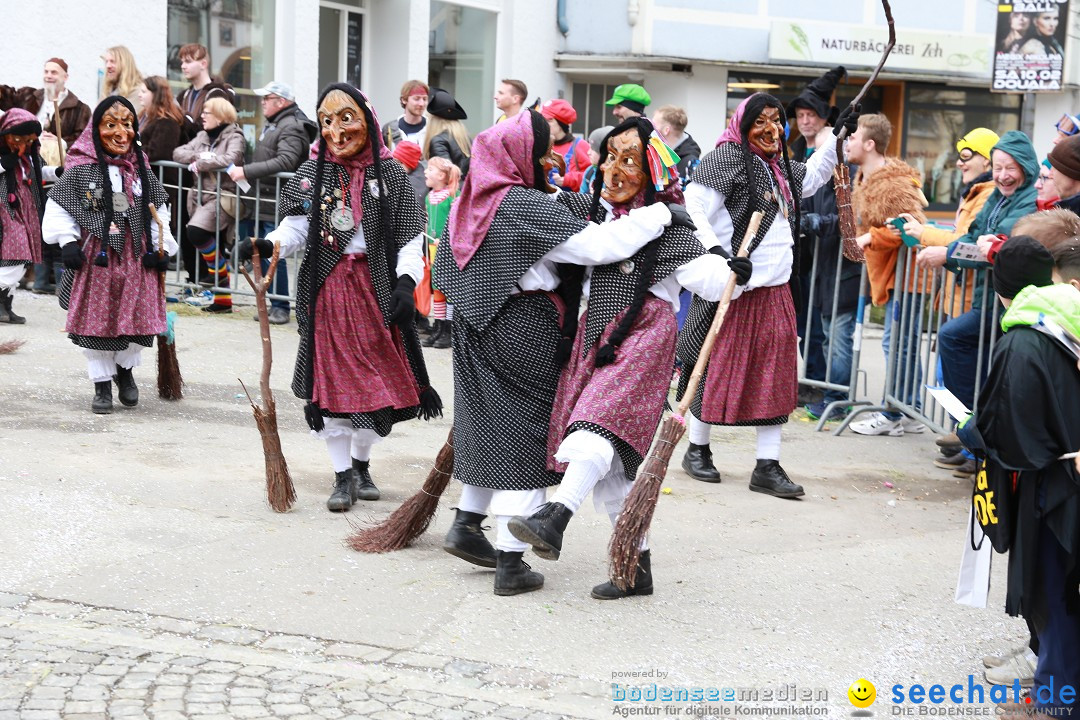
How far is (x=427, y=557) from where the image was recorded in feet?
18.6

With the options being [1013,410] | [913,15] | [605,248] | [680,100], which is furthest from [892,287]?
[913,15]

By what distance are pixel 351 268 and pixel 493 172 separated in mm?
1317

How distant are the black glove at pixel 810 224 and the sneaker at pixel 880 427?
1277mm

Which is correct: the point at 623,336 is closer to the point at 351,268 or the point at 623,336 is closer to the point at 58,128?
the point at 351,268

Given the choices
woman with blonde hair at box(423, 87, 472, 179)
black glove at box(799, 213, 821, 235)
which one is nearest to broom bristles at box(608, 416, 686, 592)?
black glove at box(799, 213, 821, 235)

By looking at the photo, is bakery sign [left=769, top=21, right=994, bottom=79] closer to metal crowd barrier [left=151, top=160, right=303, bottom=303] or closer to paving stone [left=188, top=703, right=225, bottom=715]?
metal crowd barrier [left=151, top=160, right=303, bottom=303]

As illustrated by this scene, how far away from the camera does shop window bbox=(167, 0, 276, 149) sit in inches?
565

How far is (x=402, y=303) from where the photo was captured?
597 centimetres

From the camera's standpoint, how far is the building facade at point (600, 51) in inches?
581

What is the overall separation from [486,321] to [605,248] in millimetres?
529

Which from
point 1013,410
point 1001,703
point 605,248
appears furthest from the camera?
point 605,248

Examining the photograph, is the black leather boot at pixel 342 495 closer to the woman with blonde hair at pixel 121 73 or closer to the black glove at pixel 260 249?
the black glove at pixel 260 249

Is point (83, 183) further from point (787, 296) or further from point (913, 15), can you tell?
point (913, 15)

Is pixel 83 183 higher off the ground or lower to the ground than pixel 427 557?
higher
